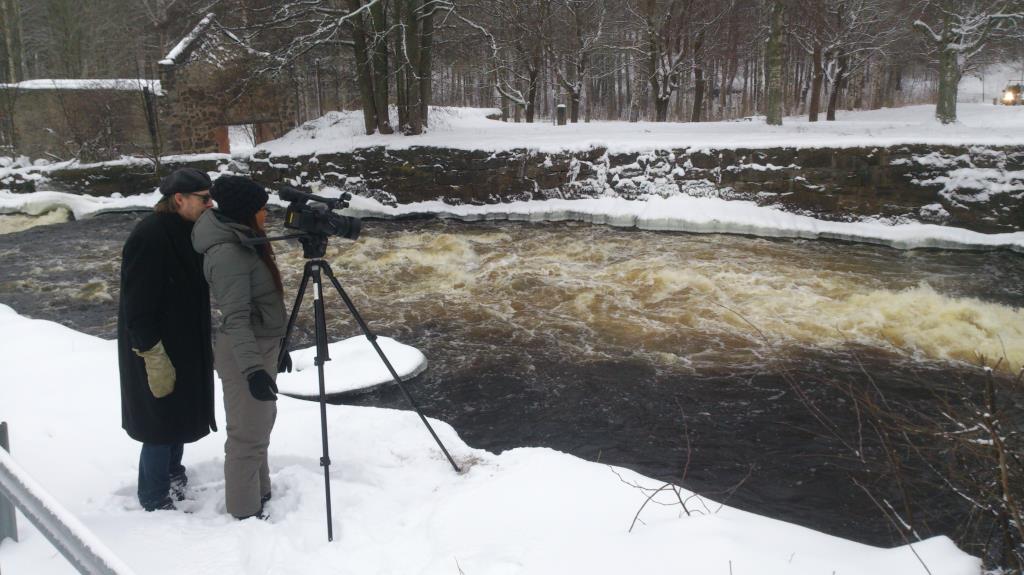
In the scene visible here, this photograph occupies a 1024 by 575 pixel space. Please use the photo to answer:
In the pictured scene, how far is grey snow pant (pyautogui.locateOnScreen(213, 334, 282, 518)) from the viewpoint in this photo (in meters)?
3.04

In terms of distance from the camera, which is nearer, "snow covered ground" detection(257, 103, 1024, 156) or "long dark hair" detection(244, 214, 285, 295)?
"long dark hair" detection(244, 214, 285, 295)

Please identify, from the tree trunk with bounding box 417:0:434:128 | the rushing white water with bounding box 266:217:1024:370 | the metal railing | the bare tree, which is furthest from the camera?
the tree trunk with bounding box 417:0:434:128

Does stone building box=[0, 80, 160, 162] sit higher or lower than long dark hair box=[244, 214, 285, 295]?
higher

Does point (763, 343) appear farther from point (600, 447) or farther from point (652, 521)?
point (652, 521)

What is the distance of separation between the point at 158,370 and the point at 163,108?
1844 centimetres

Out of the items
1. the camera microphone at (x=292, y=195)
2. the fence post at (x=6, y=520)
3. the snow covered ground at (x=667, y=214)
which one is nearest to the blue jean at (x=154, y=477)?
the fence post at (x=6, y=520)

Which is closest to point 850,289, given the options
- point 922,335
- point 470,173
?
point 922,335

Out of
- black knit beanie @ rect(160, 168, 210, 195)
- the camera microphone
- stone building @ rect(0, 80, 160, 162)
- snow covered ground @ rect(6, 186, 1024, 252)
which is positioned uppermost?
stone building @ rect(0, 80, 160, 162)

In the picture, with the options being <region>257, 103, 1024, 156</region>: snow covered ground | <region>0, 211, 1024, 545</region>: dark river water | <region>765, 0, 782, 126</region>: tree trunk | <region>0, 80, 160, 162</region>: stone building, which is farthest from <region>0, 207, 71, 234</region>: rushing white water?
<region>765, 0, 782, 126</region>: tree trunk

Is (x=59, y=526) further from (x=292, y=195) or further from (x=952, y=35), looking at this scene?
(x=952, y=35)

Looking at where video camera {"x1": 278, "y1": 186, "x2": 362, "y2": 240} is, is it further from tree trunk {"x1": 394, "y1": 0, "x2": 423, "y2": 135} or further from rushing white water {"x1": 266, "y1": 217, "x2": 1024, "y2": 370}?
tree trunk {"x1": 394, "y1": 0, "x2": 423, "y2": 135}

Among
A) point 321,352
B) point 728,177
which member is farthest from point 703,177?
point 321,352

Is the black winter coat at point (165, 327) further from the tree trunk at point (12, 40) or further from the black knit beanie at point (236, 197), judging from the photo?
the tree trunk at point (12, 40)

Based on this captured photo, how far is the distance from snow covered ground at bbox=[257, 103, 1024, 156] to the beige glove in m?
11.6
